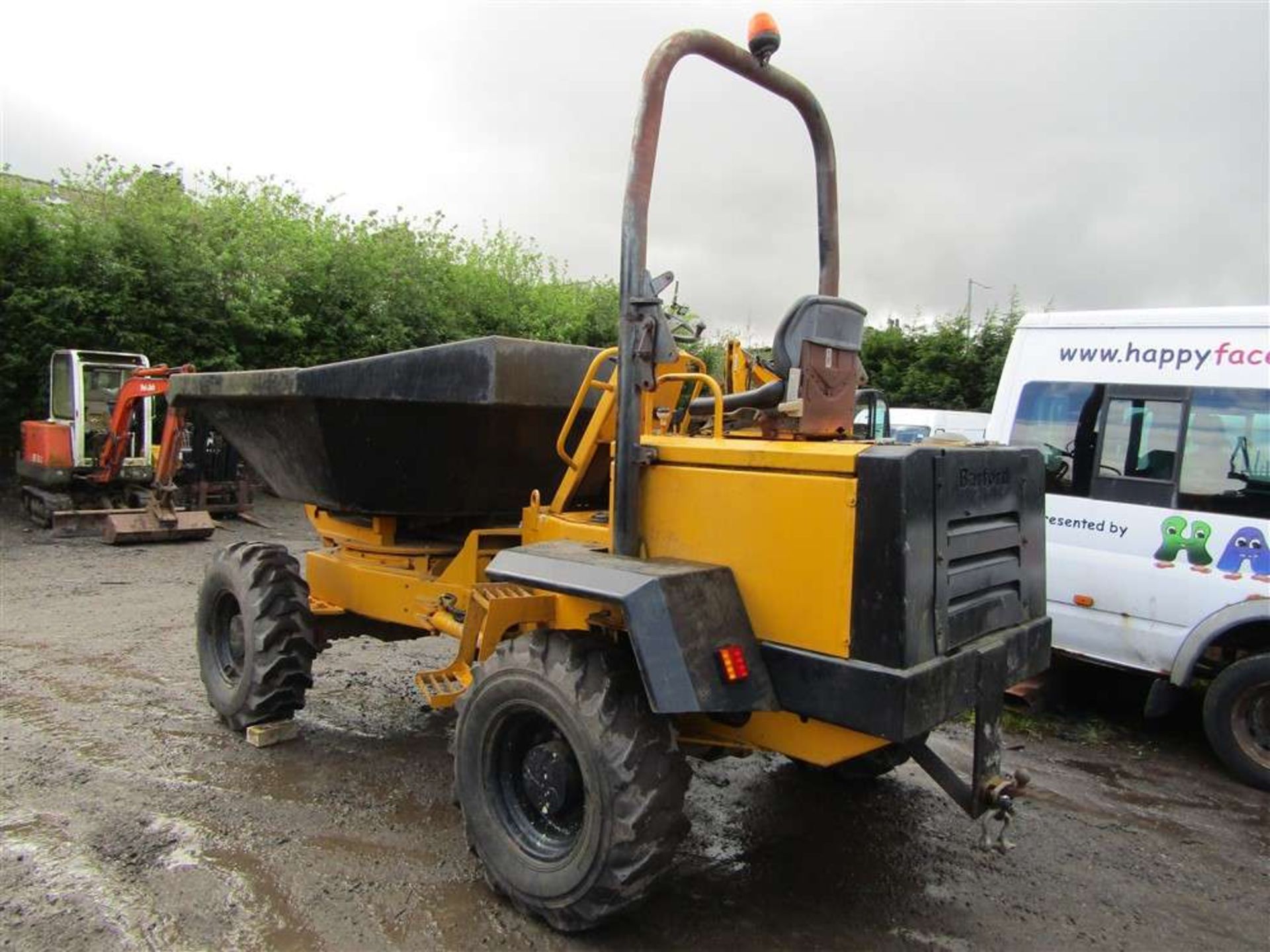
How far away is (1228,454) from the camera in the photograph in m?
5.17

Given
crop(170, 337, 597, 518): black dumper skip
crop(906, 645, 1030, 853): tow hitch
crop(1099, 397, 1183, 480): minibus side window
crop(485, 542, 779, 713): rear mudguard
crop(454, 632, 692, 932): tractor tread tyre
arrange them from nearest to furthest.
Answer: crop(485, 542, 779, 713): rear mudguard
crop(454, 632, 692, 932): tractor tread tyre
crop(906, 645, 1030, 853): tow hitch
crop(170, 337, 597, 518): black dumper skip
crop(1099, 397, 1183, 480): minibus side window

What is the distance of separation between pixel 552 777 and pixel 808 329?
1760mm

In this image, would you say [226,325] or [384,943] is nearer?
[384,943]

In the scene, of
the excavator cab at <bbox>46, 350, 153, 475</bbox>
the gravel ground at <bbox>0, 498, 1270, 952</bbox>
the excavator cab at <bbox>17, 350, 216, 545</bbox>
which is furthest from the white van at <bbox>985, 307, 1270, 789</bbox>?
the excavator cab at <bbox>46, 350, 153, 475</bbox>

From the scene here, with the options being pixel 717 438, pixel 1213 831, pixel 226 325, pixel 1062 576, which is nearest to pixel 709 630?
pixel 717 438

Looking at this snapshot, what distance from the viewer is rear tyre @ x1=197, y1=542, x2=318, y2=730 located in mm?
4660

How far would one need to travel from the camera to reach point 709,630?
9.17ft

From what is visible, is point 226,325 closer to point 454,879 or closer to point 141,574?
point 141,574

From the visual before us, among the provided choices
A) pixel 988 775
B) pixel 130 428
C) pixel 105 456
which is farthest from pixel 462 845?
pixel 105 456

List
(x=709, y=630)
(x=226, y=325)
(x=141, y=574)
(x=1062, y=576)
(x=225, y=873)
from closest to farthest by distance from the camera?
(x=709, y=630) < (x=225, y=873) < (x=1062, y=576) < (x=141, y=574) < (x=226, y=325)

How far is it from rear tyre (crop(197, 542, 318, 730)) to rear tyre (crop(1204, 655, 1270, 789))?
4.96 meters

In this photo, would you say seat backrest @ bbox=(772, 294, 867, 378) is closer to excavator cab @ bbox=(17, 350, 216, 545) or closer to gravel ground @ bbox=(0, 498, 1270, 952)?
gravel ground @ bbox=(0, 498, 1270, 952)

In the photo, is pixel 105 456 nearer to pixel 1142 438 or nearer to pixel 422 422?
pixel 422 422

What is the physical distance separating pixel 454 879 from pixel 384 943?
1.49ft
